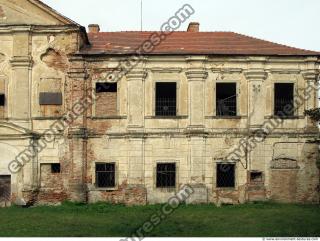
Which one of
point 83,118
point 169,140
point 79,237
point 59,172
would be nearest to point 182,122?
point 169,140

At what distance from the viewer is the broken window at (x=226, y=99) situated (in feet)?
69.1

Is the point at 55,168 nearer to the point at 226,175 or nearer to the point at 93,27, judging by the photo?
the point at 226,175

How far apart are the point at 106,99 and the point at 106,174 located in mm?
3162

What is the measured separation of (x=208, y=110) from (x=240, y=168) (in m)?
2.79

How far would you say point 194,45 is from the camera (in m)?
21.9

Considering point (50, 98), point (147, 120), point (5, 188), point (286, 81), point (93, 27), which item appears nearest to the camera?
point (5, 188)

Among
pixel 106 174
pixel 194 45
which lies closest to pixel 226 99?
pixel 194 45

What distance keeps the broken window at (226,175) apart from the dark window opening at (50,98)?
727cm

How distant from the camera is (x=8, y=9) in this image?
20453 mm

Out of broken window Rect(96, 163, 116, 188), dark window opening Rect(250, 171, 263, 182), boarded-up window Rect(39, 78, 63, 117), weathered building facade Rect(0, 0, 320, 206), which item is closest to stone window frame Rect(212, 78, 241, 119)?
weathered building facade Rect(0, 0, 320, 206)

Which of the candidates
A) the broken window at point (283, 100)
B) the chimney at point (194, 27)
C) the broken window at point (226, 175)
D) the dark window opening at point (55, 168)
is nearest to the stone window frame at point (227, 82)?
the broken window at point (283, 100)

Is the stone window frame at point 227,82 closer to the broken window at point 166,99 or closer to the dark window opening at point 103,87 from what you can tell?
the broken window at point 166,99

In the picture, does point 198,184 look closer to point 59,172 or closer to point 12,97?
point 59,172

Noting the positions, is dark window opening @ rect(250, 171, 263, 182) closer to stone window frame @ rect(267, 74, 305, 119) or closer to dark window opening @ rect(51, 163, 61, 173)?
stone window frame @ rect(267, 74, 305, 119)
